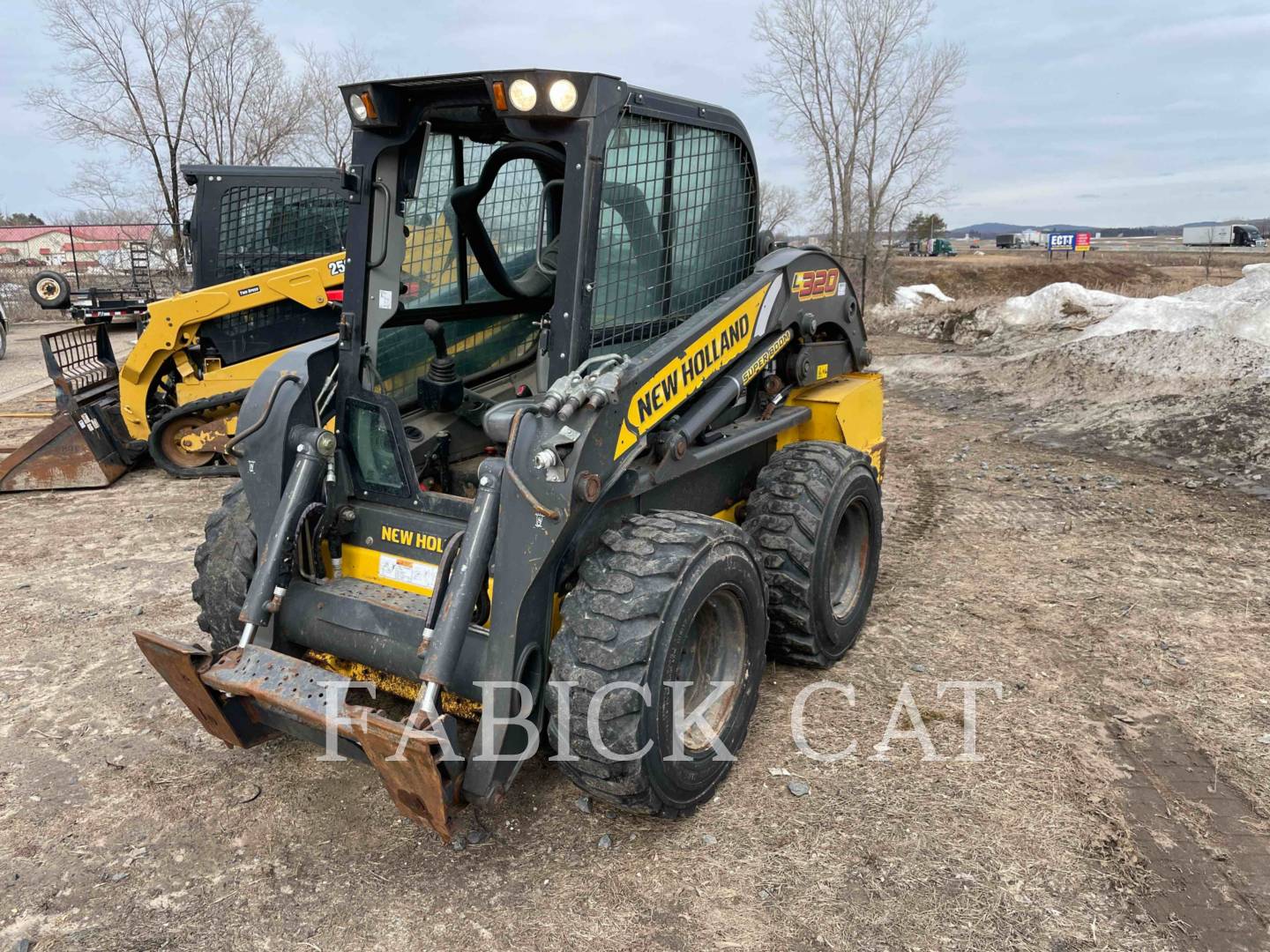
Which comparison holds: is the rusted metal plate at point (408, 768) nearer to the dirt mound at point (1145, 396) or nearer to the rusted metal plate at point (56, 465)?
the rusted metal plate at point (56, 465)

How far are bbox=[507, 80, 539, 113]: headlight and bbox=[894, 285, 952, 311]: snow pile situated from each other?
55.3ft

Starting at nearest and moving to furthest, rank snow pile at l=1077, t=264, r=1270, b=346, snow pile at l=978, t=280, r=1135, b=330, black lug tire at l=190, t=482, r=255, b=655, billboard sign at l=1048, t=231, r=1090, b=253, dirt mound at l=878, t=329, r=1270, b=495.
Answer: black lug tire at l=190, t=482, r=255, b=655
dirt mound at l=878, t=329, r=1270, b=495
snow pile at l=1077, t=264, r=1270, b=346
snow pile at l=978, t=280, r=1135, b=330
billboard sign at l=1048, t=231, r=1090, b=253

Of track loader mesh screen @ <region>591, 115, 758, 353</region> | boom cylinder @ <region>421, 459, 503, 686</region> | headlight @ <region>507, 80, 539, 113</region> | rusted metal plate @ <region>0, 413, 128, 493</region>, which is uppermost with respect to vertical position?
headlight @ <region>507, 80, 539, 113</region>

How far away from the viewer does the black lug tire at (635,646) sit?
2.74 metres

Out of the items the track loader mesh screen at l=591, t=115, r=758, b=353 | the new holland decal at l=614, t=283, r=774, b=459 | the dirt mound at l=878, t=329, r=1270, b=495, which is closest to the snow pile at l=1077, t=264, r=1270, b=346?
the dirt mound at l=878, t=329, r=1270, b=495

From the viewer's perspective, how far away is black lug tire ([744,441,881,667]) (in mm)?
3822

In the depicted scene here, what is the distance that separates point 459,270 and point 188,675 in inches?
74.5

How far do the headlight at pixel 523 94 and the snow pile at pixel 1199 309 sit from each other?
9652 millimetres

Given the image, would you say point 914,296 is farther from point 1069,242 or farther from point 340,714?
point 1069,242

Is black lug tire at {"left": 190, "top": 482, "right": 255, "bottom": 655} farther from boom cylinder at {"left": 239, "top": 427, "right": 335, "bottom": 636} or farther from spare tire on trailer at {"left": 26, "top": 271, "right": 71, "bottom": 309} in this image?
spare tire on trailer at {"left": 26, "top": 271, "right": 71, "bottom": 309}

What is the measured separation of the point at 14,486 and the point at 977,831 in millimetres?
7535

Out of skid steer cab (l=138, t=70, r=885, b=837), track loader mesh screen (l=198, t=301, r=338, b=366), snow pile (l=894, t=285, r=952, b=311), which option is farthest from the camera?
snow pile (l=894, t=285, r=952, b=311)

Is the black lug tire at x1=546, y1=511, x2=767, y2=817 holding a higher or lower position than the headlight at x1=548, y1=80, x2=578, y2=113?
lower

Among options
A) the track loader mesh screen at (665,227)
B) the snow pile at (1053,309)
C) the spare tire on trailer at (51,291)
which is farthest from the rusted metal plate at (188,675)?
the snow pile at (1053,309)
